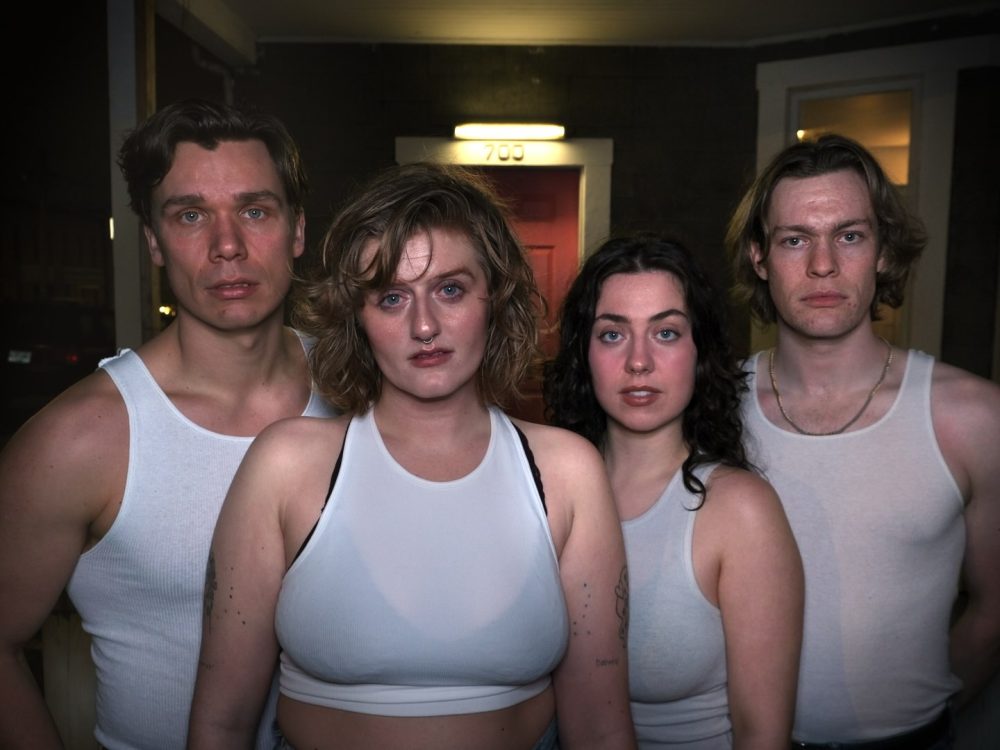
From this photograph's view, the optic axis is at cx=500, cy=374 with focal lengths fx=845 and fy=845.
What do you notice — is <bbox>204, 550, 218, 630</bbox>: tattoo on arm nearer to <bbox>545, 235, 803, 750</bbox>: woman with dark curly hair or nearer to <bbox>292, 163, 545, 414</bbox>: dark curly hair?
<bbox>292, 163, 545, 414</bbox>: dark curly hair

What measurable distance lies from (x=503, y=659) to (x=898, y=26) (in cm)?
437

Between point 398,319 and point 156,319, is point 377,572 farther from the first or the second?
point 156,319

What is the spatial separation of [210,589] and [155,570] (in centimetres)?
25

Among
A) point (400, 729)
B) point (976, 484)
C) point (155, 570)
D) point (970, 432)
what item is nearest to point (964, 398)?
point (970, 432)

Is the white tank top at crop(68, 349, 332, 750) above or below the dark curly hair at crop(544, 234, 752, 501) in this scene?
below

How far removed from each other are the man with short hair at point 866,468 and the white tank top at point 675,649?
34cm

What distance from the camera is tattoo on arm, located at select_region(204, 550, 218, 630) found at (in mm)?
1404

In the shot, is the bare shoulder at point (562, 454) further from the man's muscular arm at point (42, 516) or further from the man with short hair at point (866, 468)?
the man's muscular arm at point (42, 516)

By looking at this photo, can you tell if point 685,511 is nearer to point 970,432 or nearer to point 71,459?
point 970,432

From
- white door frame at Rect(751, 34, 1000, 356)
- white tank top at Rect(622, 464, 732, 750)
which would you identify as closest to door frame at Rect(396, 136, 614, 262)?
white door frame at Rect(751, 34, 1000, 356)

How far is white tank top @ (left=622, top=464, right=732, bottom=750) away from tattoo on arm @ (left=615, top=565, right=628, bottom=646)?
3.6 inches

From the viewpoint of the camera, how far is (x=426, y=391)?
1417 mm

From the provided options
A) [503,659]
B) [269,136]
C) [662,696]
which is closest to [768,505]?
Result: [662,696]

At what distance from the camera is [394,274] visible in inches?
55.6
